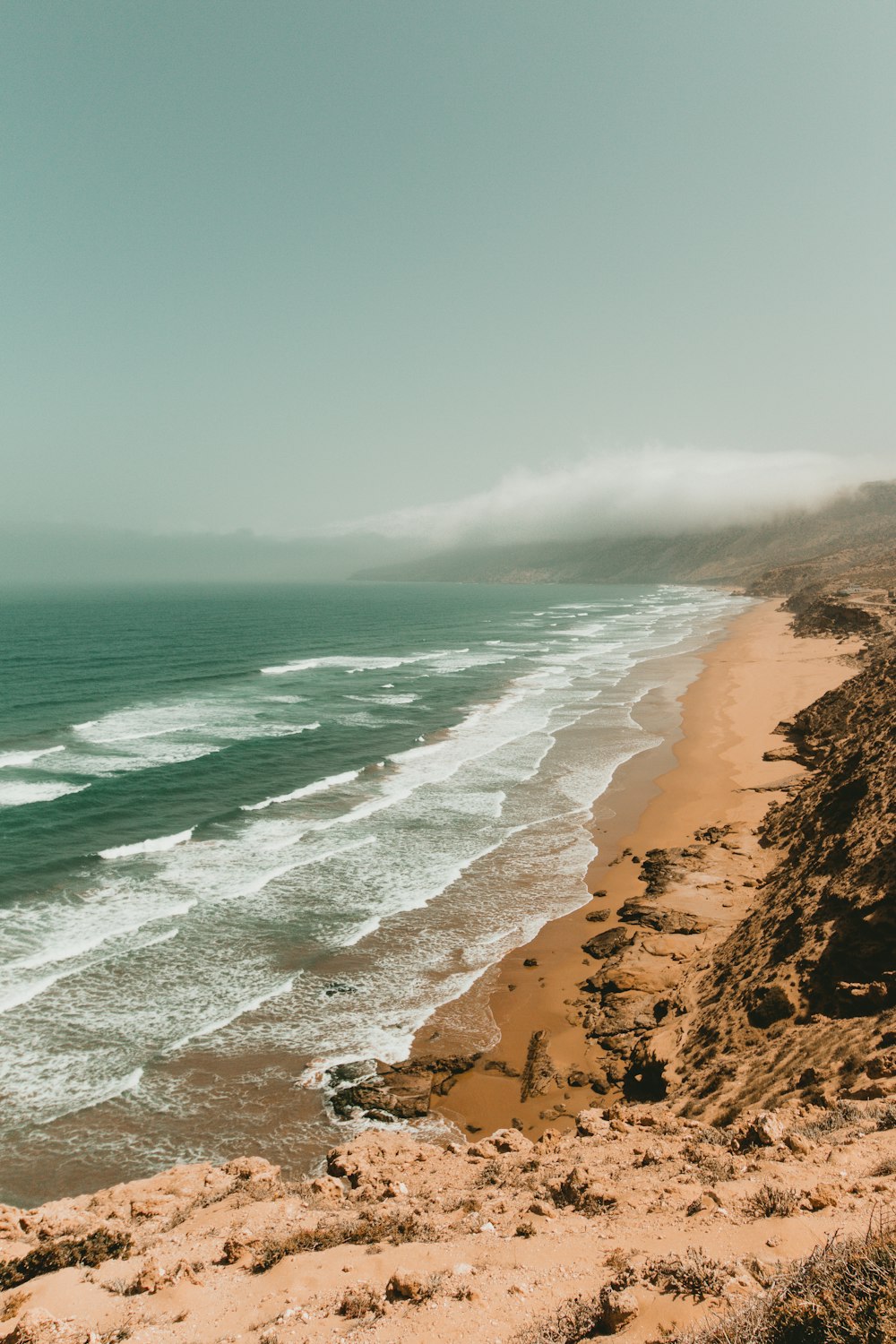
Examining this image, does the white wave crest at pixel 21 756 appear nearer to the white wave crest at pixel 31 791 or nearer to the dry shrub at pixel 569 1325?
the white wave crest at pixel 31 791

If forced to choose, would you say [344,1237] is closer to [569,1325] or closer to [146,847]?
[569,1325]

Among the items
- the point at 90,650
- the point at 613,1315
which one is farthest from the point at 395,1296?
the point at 90,650

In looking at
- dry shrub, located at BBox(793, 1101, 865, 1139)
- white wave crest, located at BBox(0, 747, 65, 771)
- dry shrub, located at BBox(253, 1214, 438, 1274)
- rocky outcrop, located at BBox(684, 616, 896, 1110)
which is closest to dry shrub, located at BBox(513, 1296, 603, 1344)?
dry shrub, located at BBox(253, 1214, 438, 1274)

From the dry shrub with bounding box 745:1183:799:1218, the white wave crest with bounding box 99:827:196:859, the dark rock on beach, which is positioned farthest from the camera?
the white wave crest with bounding box 99:827:196:859

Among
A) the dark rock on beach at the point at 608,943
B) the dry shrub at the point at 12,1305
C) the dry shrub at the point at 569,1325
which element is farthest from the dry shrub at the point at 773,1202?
the dark rock on beach at the point at 608,943

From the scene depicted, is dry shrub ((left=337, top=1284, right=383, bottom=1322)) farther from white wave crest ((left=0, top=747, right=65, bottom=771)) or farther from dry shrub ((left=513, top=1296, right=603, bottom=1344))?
white wave crest ((left=0, top=747, right=65, bottom=771))

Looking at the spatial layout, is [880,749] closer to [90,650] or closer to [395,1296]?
[395,1296]
